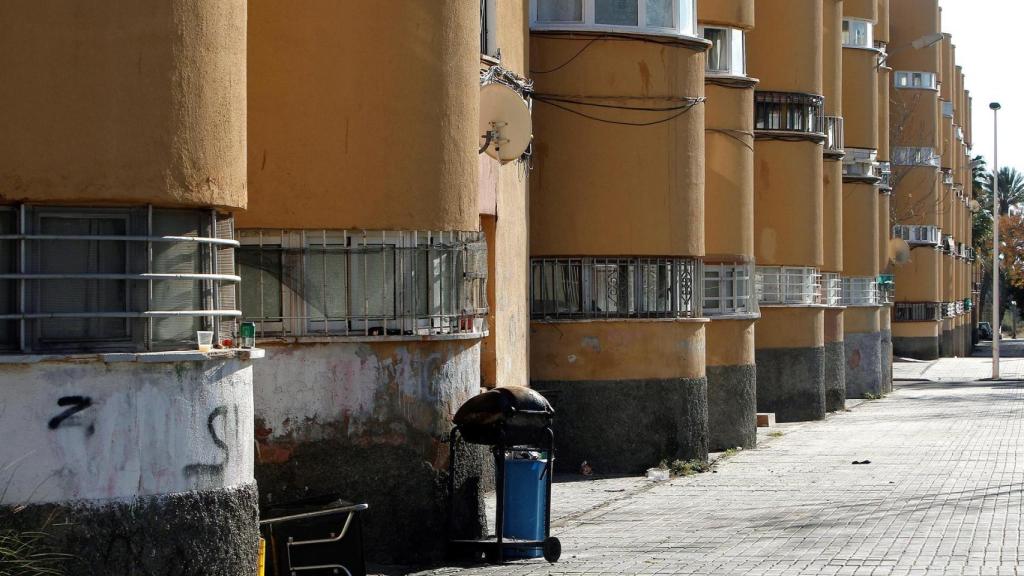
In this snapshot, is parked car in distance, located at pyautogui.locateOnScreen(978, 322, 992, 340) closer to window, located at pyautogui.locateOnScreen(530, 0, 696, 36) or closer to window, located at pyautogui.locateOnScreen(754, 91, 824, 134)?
window, located at pyautogui.locateOnScreen(754, 91, 824, 134)

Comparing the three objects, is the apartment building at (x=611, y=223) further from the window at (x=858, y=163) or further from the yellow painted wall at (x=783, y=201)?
the window at (x=858, y=163)

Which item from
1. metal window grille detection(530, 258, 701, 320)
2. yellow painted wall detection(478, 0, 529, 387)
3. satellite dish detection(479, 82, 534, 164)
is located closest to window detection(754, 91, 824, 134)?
metal window grille detection(530, 258, 701, 320)

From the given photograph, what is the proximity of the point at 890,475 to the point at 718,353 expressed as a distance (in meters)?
5.28

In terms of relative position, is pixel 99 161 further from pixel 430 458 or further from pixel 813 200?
pixel 813 200

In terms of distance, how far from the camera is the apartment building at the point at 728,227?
2520 centimetres

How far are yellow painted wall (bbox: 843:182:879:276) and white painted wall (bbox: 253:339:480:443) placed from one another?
93.0ft

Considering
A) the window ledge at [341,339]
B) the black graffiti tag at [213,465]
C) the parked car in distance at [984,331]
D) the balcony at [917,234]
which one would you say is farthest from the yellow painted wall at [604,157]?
the parked car in distance at [984,331]

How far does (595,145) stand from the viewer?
68.2ft

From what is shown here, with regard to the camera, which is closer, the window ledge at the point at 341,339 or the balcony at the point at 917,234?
the window ledge at the point at 341,339

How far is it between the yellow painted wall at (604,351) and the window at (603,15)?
385 centimetres

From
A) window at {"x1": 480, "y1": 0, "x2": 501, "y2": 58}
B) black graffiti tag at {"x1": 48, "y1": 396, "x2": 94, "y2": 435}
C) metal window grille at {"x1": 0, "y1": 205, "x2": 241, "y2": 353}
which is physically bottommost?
black graffiti tag at {"x1": 48, "y1": 396, "x2": 94, "y2": 435}

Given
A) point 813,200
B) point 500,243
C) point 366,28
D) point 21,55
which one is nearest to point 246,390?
point 21,55

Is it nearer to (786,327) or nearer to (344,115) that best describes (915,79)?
(786,327)

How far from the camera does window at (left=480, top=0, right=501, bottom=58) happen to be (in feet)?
59.1
